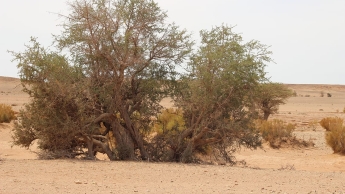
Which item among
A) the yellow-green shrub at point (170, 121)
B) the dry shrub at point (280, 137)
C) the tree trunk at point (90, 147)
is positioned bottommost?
the dry shrub at point (280, 137)

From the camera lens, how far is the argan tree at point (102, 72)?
1340cm

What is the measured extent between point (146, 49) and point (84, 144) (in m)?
3.60

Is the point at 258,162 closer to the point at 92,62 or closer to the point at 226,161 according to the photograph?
the point at 226,161

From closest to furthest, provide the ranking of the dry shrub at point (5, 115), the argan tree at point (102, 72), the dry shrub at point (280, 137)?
the argan tree at point (102, 72), the dry shrub at point (280, 137), the dry shrub at point (5, 115)

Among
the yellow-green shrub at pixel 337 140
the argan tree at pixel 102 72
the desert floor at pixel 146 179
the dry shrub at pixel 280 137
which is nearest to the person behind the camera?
the desert floor at pixel 146 179

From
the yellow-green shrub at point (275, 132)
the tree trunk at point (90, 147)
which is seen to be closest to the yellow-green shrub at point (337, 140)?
the yellow-green shrub at point (275, 132)

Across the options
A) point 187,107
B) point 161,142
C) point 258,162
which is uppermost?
point 187,107

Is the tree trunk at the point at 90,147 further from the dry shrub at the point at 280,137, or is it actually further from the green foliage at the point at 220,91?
the dry shrub at the point at 280,137

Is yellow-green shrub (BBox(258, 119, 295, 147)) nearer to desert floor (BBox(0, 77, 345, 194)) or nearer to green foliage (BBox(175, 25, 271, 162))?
green foliage (BBox(175, 25, 271, 162))

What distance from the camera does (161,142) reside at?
15102 millimetres

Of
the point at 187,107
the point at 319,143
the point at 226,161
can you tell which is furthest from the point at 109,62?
the point at 319,143

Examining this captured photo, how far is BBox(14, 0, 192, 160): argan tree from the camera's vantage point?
13398 mm

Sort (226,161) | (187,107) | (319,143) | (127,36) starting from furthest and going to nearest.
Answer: (319,143) < (226,161) < (187,107) < (127,36)

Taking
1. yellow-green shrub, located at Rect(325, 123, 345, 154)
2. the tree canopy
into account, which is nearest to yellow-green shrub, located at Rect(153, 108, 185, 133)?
the tree canopy
